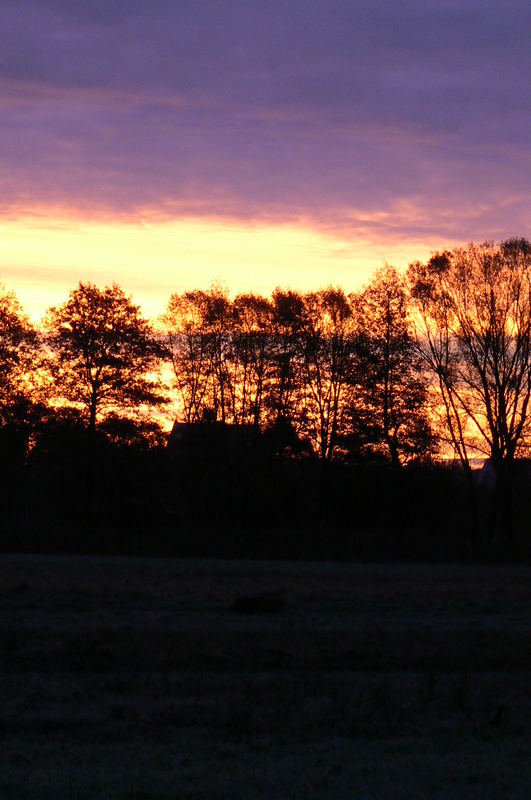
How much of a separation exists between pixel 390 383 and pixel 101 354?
16.0 metres

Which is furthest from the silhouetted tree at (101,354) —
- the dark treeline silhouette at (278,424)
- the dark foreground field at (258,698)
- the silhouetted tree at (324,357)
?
the dark foreground field at (258,698)

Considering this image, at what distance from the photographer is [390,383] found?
5791cm

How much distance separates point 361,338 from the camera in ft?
195

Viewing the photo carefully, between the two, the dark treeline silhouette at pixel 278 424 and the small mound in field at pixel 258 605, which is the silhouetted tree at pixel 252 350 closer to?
the dark treeline silhouette at pixel 278 424

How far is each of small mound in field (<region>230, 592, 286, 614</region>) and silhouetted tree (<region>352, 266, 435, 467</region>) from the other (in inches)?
1384

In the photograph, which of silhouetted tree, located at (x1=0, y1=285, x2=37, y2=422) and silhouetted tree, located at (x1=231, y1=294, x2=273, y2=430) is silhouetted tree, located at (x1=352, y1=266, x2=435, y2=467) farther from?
silhouetted tree, located at (x1=0, y1=285, x2=37, y2=422)

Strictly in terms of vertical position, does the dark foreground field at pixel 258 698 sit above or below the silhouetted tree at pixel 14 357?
below

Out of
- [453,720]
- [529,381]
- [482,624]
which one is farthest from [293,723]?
[529,381]

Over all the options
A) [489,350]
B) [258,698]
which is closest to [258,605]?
[258,698]

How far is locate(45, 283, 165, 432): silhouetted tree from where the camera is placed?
54938 mm

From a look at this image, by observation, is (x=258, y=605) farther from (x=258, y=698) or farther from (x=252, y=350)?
(x=252, y=350)

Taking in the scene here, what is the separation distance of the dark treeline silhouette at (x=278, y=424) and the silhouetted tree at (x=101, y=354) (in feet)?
0.26

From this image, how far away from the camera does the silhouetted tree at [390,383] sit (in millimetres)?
56688

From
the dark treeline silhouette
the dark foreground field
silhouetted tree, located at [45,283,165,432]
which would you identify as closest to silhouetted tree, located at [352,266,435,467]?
the dark treeline silhouette
